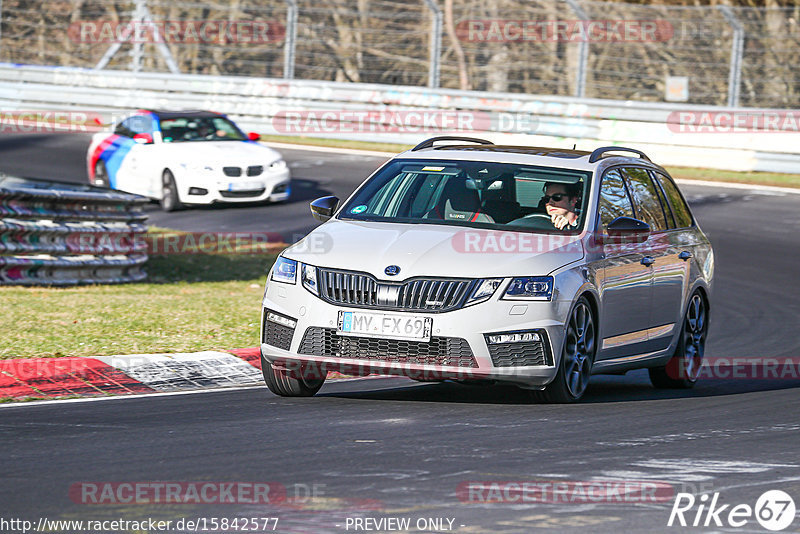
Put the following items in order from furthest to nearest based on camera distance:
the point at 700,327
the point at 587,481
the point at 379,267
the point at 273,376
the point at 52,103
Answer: the point at 52,103 → the point at 700,327 → the point at 273,376 → the point at 379,267 → the point at 587,481

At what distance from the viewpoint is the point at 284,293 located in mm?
8625

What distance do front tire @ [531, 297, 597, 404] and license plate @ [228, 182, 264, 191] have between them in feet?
42.5

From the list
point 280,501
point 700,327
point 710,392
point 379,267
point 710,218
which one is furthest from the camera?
point 710,218

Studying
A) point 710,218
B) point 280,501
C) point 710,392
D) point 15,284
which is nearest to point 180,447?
point 280,501

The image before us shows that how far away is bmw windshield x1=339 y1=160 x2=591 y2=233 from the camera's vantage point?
9219 mm

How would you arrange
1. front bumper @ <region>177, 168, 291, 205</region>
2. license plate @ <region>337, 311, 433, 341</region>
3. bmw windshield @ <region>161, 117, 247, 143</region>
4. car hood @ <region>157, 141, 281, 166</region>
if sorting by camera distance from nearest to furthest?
license plate @ <region>337, 311, 433, 341</region>, front bumper @ <region>177, 168, 291, 205</region>, car hood @ <region>157, 141, 281, 166</region>, bmw windshield @ <region>161, 117, 247, 143</region>

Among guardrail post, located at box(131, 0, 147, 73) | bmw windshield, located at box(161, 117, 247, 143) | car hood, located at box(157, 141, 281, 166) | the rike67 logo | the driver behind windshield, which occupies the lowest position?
car hood, located at box(157, 141, 281, 166)

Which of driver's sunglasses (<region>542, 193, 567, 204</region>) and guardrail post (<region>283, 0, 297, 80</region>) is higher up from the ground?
guardrail post (<region>283, 0, 297, 80</region>)

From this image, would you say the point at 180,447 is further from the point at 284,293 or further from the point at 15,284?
the point at 15,284

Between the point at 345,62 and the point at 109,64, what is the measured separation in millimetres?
5609

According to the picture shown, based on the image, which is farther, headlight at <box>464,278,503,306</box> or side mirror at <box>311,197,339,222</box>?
side mirror at <box>311,197,339,222</box>
